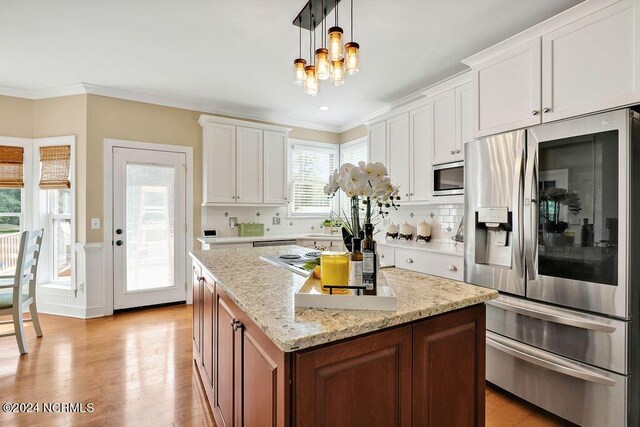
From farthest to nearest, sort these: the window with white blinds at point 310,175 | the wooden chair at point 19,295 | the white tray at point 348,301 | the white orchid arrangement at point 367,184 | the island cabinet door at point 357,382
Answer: the window with white blinds at point 310,175, the wooden chair at point 19,295, the white orchid arrangement at point 367,184, the white tray at point 348,301, the island cabinet door at point 357,382

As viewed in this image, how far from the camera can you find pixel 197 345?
2.46m

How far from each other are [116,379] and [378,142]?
3.56 metres

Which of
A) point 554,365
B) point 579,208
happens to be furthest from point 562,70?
point 554,365

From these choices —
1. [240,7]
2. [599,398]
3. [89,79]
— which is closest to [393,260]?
[599,398]

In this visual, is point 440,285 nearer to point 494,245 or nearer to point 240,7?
point 494,245

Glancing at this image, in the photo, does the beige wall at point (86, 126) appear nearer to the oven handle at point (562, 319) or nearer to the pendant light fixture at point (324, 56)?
the pendant light fixture at point (324, 56)

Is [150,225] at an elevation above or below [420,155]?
below

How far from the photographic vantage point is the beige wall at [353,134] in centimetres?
500

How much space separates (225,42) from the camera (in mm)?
2789

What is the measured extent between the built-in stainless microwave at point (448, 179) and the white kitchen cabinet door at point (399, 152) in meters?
0.39

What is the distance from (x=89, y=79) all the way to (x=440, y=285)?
164 inches

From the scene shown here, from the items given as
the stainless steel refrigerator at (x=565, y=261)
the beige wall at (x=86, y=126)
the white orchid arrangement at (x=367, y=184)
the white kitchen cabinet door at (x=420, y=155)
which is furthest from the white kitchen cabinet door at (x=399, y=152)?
the beige wall at (x=86, y=126)

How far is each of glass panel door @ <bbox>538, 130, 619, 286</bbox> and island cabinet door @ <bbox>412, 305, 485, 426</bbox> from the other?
34.2 inches

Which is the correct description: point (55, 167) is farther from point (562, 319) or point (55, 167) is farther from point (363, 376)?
point (562, 319)
